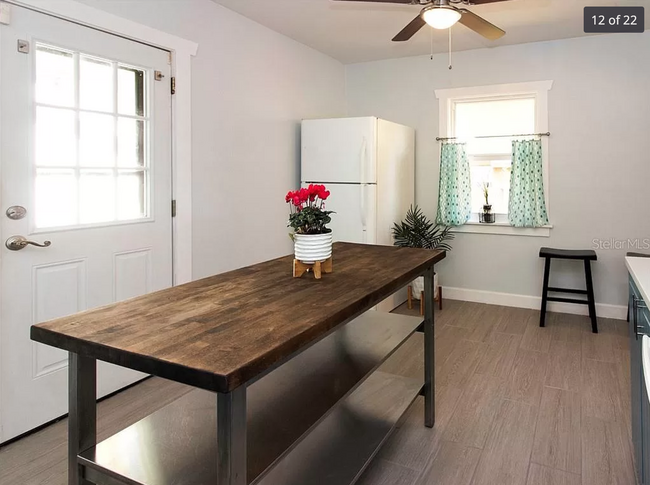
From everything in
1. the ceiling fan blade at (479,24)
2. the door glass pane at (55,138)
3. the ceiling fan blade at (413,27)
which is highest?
the ceiling fan blade at (413,27)

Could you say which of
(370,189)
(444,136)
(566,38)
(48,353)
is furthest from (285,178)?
(566,38)

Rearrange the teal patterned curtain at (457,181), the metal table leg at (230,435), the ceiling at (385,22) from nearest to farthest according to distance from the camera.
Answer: the metal table leg at (230,435) < the ceiling at (385,22) < the teal patterned curtain at (457,181)

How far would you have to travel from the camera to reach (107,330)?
1.25 metres

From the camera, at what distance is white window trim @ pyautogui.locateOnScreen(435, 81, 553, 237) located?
4492 mm

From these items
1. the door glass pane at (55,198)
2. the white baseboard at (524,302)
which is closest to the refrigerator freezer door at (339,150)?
the white baseboard at (524,302)

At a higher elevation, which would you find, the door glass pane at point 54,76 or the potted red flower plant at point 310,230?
the door glass pane at point 54,76

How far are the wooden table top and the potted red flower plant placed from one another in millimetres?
98

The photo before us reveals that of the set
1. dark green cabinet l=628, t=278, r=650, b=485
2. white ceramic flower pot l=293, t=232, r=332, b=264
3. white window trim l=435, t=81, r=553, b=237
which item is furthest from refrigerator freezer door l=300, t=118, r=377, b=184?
dark green cabinet l=628, t=278, r=650, b=485

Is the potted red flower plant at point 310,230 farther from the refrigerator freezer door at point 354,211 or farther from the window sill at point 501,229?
the window sill at point 501,229

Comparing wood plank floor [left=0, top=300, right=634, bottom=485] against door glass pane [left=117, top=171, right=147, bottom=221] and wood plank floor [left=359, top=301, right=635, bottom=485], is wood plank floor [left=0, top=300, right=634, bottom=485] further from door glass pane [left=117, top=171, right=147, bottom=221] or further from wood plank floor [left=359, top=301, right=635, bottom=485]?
door glass pane [left=117, top=171, right=147, bottom=221]

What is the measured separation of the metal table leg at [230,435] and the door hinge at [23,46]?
6.95 feet

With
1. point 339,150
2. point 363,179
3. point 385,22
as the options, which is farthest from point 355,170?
point 385,22

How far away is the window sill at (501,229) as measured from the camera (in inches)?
181

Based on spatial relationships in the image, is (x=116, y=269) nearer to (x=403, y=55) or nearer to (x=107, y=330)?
(x=107, y=330)
